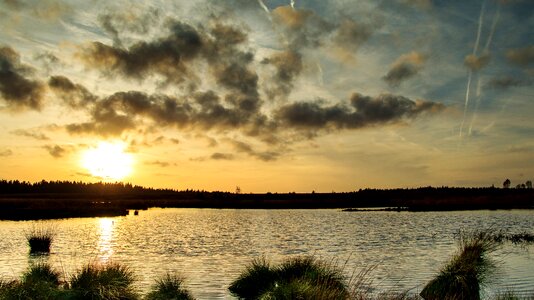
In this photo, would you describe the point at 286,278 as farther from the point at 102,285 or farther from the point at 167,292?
the point at 102,285

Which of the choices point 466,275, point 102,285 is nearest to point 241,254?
point 102,285

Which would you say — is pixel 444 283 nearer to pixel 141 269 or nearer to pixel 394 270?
pixel 394 270

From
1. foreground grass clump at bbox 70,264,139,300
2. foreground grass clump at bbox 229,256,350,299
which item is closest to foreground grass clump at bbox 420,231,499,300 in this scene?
foreground grass clump at bbox 229,256,350,299

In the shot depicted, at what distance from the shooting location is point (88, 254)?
4216 cm

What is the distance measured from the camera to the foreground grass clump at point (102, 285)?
17672 millimetres

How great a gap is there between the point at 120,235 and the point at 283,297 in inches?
1990

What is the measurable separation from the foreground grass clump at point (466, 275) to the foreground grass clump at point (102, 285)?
38.7ft

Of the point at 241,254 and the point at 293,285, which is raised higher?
the point at 293,285

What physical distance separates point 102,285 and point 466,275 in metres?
13.8

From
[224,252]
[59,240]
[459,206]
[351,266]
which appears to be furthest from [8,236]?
[459,206]

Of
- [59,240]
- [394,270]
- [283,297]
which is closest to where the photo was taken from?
[283,297]

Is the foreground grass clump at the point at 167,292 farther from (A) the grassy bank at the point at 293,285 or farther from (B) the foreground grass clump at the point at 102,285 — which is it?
(B) the foreground grass clump at the point at 102,285

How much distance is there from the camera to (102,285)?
18.4m

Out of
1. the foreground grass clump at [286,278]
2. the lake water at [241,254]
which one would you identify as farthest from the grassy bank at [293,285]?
the lake water at [241,254]
